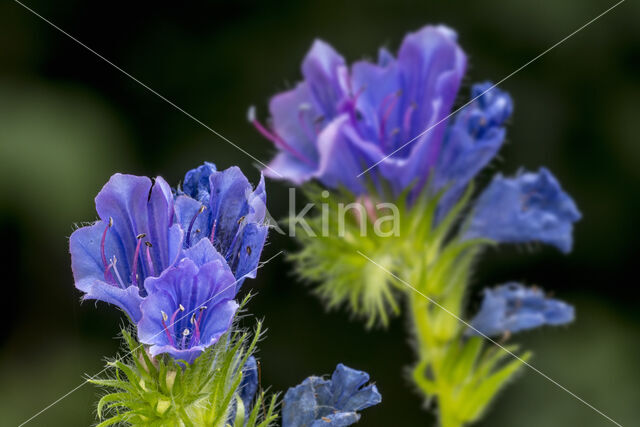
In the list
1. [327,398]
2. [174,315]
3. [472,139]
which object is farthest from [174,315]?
[472,139]

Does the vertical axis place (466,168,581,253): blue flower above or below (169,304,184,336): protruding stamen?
above

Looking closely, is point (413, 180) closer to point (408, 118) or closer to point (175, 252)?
point (408, 118)

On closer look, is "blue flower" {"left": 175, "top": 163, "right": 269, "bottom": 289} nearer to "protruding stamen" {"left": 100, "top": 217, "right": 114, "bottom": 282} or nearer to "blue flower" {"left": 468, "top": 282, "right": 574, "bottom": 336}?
"protruding stamen" {"left": 100, "top": 217, "right": 114, "bottom": 282}

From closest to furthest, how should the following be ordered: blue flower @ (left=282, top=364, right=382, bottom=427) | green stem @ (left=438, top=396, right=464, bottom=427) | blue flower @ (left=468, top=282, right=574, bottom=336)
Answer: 1. blue flower @ (left=282, top=364, right=382, bottom=427)
2. green stem @ (left=438, top=396, right=464, bottom=427)
3. blue flower @ (left=468, top=282, right=574, bottom=336)

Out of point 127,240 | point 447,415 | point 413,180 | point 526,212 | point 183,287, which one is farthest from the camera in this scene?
point 526,212

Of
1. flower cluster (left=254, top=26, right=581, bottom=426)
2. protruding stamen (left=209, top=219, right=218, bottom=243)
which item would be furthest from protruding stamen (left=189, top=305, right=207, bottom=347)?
flower cluster (left=254, top=26, right=581, bottom=426)

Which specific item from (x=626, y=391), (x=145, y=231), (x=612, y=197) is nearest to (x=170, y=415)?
(x=145, y=231)
